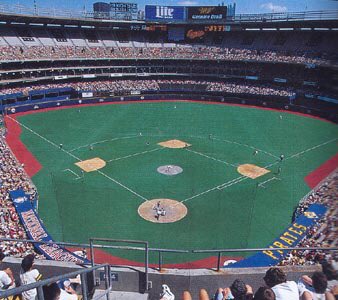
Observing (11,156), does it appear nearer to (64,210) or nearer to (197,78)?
(64,210)

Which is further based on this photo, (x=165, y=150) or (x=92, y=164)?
(x=165, y=150)

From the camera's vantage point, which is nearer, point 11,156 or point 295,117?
point 11,156

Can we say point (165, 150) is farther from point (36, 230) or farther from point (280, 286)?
point (280, 286)

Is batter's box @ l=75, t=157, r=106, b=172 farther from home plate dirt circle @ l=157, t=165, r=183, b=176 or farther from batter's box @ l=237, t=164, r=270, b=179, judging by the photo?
batter's box @ l=237, t=164, r=270, b=179

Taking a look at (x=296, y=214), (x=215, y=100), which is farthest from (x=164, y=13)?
(x=296, y=214)

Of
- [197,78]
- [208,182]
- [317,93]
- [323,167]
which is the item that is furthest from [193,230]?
[197,78]

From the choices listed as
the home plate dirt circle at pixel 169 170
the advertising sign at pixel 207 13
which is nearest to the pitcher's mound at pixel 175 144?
the home plate dirt circle at pixel 169 170
